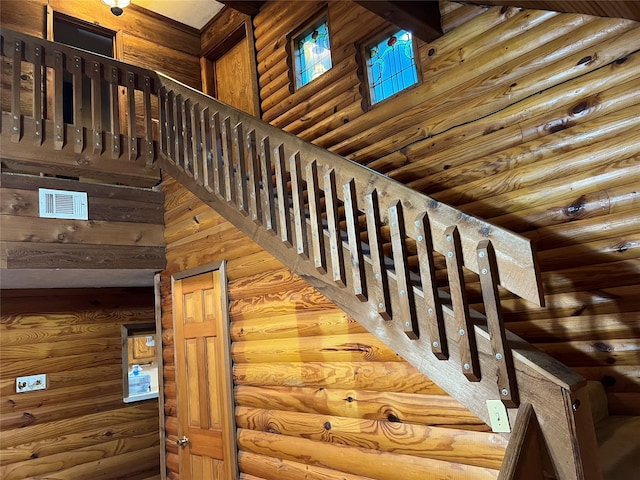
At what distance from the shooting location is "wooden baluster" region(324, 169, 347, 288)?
2.29 metres

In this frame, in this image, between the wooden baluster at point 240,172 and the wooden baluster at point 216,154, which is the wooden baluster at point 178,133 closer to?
the wooden baluster at point 216,154

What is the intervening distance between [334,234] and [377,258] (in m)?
0.29

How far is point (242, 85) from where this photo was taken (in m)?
5.78

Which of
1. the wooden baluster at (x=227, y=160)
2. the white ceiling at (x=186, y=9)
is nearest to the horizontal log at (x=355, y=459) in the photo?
the wooden baluster at (x=227, y=160)

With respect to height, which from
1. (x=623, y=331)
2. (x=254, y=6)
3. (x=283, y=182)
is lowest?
(x=623, y=331)

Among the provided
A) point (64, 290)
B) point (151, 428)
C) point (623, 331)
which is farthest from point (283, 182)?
point (151, 428)

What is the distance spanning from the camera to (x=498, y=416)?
179 cm

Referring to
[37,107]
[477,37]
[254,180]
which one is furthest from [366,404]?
[37,107]

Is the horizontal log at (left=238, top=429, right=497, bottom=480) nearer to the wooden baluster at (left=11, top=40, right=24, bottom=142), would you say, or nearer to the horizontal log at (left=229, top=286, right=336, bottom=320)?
the horizontal log at (left=229, top=286, right=336, bottom=320)

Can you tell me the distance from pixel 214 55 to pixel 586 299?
5.49m

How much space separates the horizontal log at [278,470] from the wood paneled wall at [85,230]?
6.22 feet

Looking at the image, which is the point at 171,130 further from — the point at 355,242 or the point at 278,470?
the point at 278,470

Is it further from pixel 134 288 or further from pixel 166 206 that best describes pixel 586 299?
pixel 134 288

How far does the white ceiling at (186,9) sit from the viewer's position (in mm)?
5816
